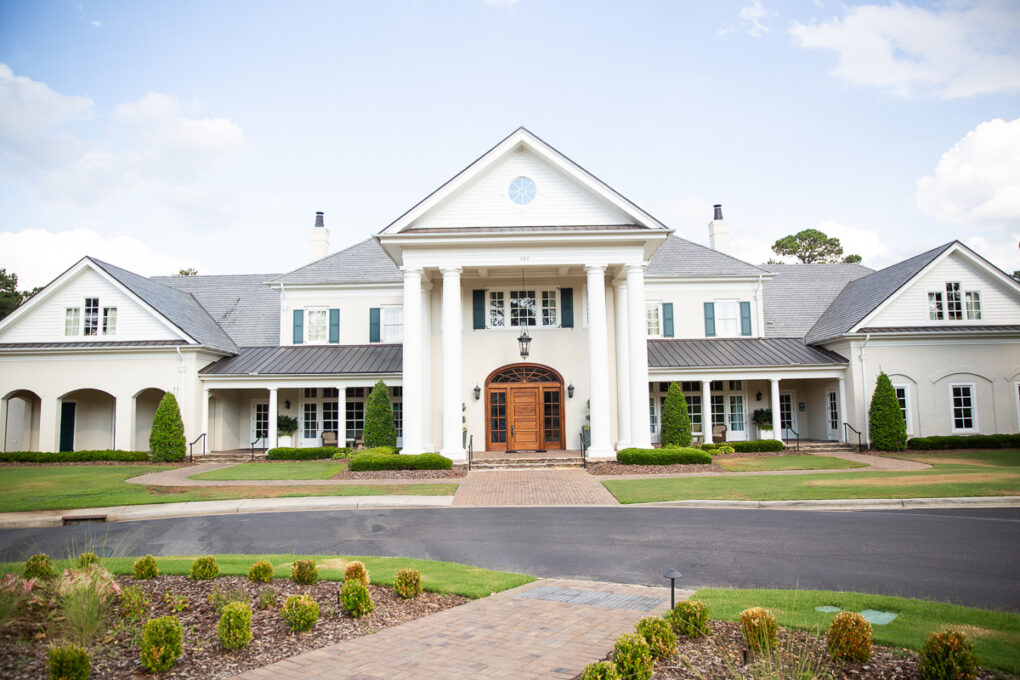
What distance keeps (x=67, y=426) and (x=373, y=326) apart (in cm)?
1307

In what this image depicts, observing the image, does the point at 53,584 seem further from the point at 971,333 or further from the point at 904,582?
the point at 971,333

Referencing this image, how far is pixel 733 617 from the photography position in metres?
6.21

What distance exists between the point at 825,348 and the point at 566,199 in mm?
13454

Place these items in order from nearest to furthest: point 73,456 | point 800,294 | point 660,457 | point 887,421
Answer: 1. point 660,457
2. point 887,421
3. point 73,456
4. point 800,294

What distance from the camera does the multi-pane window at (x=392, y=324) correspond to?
29.2 meters

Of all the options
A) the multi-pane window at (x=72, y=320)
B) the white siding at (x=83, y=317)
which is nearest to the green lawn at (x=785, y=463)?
the white siding at (x=83, y=317)

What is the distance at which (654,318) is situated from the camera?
96.4 feet

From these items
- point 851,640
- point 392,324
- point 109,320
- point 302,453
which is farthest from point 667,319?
point 851,640

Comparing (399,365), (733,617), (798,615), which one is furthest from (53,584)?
(399,365)

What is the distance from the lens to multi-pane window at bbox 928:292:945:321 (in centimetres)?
2622

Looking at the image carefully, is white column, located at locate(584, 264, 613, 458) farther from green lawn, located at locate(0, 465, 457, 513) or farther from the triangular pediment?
green lawn, located at locate(0, 465, 457, 513)

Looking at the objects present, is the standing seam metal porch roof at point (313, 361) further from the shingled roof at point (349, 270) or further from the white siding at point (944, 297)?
the white siding at point (944, 297)

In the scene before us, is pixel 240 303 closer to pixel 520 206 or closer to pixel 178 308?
pixel 178 308

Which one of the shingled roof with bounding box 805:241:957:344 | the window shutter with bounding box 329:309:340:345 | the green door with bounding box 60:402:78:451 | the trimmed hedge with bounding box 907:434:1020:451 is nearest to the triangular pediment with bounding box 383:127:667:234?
the window shutter with bounding box 329:309:340:345
